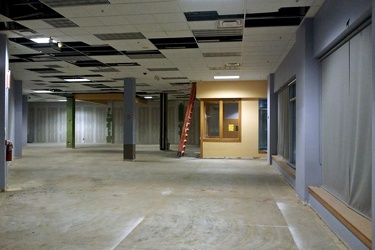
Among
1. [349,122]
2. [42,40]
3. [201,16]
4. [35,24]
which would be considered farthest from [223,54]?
[349,122]

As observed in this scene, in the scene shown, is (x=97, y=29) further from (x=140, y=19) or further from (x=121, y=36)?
(x=140, y=19)

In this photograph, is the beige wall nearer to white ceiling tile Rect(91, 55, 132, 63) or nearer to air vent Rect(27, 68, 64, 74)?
white ceiling tile Rect(91, 55, 132, 63)

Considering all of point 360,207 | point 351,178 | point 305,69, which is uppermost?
point 305,69

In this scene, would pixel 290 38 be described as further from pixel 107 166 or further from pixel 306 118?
pixel 107 166

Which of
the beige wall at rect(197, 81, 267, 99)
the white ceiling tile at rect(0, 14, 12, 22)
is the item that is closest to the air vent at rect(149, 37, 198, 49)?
the white ceiling tile at rect(0, 14, 12, 22)

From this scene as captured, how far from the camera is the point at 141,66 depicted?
1005 centimetres

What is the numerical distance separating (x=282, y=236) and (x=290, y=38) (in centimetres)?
444

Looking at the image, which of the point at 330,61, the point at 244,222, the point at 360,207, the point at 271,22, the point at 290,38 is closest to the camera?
the point at 360,207

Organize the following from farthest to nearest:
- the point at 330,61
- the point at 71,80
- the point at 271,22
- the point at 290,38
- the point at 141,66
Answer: the point at 71,80 → the point at 141,66 → the point at 290,38 → the point at 271,22 → the point at 330,61

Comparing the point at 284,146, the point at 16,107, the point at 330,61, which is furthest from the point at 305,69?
the point at 16,107

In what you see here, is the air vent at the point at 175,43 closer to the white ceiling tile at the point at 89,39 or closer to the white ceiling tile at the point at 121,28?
the white ceiling tile at the point at 121,28

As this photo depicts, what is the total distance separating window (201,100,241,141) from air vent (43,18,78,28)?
7.86 meters

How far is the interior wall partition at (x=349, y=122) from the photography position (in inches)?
135

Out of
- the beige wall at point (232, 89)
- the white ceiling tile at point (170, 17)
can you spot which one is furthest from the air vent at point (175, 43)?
the beige wall at point (232, 89)
